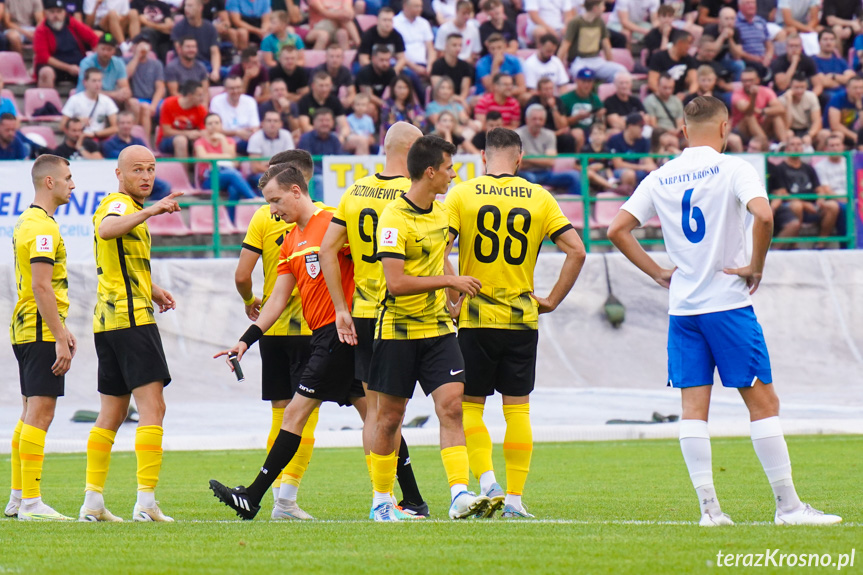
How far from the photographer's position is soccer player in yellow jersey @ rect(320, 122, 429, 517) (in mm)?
7328

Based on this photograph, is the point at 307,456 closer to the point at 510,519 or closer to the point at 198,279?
the point at 510,519

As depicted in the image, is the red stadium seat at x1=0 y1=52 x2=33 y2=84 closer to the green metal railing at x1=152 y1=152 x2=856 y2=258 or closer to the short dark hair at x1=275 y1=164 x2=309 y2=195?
the green metal railing at x1=152 y1=152 x2=856 y2=258

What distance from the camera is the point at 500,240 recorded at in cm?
738

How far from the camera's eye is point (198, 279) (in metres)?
15.6

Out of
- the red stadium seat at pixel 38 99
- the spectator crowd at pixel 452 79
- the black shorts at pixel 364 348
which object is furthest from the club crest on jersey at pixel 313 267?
the red stadium seat at pixel 38 99

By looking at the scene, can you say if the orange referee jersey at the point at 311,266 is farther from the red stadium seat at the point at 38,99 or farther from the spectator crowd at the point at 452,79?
the red stadium seat at the point at 38,99

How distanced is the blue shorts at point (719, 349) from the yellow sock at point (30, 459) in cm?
392

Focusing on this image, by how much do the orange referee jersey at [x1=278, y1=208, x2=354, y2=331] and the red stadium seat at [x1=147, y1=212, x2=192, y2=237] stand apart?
8.60 metres

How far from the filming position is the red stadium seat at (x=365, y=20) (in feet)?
67.4

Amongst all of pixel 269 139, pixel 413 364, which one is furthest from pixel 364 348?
pixel 269 139

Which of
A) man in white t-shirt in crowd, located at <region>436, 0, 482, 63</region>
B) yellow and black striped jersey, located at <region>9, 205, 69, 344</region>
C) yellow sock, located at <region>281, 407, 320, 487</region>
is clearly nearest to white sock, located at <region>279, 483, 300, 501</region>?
yellow sock, located at <region>281, 407, 320, 487</region>

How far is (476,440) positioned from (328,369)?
Result: 3.27 feet

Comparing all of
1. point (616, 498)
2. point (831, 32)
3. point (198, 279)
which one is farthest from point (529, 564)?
point (831, 32)

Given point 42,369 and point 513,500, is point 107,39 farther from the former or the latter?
point 513,500
